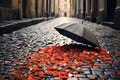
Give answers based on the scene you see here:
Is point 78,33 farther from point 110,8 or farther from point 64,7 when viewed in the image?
point 64,7

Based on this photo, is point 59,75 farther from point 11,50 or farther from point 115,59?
point 11,50

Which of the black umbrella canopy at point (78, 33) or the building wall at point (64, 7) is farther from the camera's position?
the building wall at point (64, 7)

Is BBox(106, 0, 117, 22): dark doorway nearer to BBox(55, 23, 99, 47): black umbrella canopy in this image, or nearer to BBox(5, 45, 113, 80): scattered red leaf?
BBox(55, 23, 99, 47): black umbrella canopy

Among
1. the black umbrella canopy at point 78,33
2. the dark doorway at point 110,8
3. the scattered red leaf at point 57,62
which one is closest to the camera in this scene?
the scattered red leaf at point 57,62

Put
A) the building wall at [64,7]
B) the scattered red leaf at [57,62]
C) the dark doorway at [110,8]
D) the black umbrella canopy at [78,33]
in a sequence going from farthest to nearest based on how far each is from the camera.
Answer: the building wall at [64,7] < the dark doorway at [110,8] < the black umbrella canopy at [78,33] < the scattered red leaf at [57,62]

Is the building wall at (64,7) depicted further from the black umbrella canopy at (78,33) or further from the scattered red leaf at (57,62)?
the scattered red leaf at (57,62)

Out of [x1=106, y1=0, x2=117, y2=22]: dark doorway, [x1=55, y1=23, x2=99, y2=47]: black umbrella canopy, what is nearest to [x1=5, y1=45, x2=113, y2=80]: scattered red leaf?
[x1=55, y1=23, x2=99, y2=47]: black umbrella canopy

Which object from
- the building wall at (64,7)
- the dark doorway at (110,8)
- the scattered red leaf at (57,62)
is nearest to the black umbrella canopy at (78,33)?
the scattered red leaf at (57,62)

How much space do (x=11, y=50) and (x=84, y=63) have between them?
6.53ft

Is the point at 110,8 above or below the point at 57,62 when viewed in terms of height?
above

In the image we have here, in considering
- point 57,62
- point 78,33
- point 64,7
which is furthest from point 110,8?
point 64,7

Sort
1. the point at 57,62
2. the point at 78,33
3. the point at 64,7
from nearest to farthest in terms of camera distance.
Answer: the point at 57,62 → the point at 78,33 → the point at 64,7

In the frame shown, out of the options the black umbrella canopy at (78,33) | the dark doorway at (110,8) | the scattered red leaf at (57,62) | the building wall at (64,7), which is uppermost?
the building wall at (64,7)

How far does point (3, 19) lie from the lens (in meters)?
11.4
